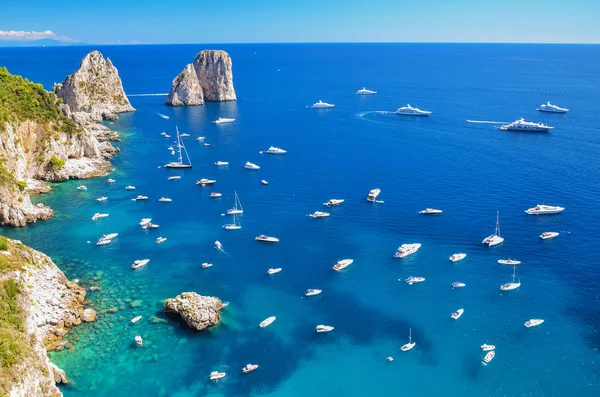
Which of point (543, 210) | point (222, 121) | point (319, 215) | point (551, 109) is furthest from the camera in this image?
point (551, 109)

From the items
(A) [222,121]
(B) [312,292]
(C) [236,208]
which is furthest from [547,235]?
(A) [222,121]

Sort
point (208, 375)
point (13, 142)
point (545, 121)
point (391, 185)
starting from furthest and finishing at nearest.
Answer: point (545, 121) < point (391, 185) < point (13, 142) < point (208, 375)

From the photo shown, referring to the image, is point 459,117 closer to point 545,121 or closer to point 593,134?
point 545,121

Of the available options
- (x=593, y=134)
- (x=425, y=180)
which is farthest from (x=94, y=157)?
(x=593, y=134)

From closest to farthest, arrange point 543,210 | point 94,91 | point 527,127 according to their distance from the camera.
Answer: point 543,210, point 527,127, point 94,91

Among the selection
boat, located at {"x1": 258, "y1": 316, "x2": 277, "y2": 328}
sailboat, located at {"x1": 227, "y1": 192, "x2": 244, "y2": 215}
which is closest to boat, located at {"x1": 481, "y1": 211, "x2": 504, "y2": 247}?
boat, located at {"x1": 258, "y1": 316, "x2": 277, "y2": 328}

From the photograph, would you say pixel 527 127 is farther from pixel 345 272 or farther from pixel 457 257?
pixel 345 272

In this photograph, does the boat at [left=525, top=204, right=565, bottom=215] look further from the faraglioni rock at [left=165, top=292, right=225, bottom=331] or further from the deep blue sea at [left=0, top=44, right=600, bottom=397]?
the faraglioni rock at [left=165, top=292, right=225, bottom=331]

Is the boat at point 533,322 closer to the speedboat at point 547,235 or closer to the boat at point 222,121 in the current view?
the speedboat at point 547,235
